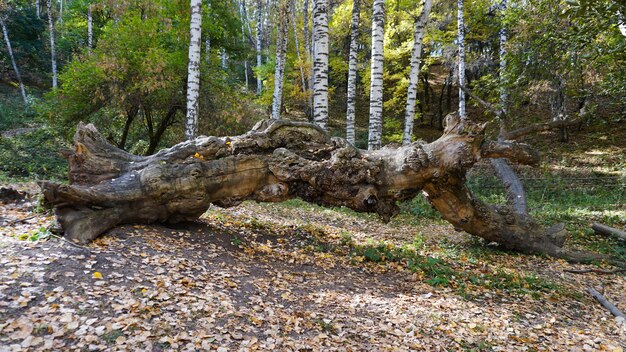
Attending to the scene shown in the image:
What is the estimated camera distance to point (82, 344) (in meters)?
3.03

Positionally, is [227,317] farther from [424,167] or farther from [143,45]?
[143,45]

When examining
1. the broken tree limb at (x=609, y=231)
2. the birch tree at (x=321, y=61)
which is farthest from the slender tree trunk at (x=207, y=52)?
the broken tree limb at (x=609, y=231)

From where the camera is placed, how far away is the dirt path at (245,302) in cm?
335

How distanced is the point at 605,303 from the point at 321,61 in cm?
782

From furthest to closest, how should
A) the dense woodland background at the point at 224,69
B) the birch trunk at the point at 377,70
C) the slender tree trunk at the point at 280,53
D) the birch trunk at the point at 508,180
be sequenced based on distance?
the slender tree trunk at the point at 280,53, the birch trunk at the point at 377,70, the birch trunk at the point at 508,180, the dense woodland background at the point at 224,69

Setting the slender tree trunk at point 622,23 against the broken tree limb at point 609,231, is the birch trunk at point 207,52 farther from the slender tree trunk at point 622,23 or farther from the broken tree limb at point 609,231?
the broken tree limb at point 609,231

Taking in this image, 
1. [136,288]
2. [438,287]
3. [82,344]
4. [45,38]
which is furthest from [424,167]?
[45,38]

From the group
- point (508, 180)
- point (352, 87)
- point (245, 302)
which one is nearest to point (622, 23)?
point (508, 180)

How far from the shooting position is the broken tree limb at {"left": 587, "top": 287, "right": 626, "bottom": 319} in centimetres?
558

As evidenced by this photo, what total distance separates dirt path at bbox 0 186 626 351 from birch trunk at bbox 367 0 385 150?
5701 millimetres

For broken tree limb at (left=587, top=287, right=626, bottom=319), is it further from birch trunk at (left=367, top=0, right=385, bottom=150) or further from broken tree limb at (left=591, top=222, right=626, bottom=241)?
birch trunk at (left=367, top=0, right=385, bottom=150)

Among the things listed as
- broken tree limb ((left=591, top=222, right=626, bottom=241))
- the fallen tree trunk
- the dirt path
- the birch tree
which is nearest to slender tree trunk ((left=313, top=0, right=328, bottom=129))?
the birch tree

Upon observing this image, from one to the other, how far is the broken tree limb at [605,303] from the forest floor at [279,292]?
0.13 metres

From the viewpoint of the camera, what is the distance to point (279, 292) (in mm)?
4914
